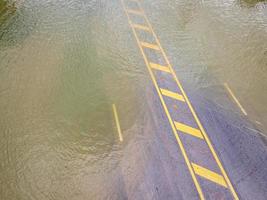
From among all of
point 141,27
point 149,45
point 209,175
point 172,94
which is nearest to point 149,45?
point 149,45

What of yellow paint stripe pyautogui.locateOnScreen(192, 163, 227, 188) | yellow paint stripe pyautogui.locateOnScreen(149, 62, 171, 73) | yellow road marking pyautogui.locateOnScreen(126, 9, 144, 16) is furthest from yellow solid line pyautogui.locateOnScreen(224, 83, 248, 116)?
yellow road marking pyautogui.locateOnScreen(126, 9, 144, 16)

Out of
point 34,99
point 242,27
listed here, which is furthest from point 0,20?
point 242,27

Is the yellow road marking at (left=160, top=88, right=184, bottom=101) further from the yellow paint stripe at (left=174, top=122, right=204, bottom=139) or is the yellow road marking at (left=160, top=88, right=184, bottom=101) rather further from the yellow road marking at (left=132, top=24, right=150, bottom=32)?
the yellow road marking at (left=132, top=24, right=150, bottom=32)

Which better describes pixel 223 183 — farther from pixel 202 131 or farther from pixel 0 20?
pixel 0 20

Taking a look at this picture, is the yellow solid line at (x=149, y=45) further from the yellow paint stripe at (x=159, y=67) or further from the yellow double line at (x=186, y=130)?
the yellow paint stripe at (x=159, y=67)

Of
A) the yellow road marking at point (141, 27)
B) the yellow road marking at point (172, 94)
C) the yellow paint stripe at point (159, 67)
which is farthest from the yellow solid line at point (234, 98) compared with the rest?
the yellow road marking at point (141, 27)

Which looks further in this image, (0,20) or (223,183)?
(0,20)

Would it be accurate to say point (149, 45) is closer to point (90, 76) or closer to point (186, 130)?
point (90, 76)
